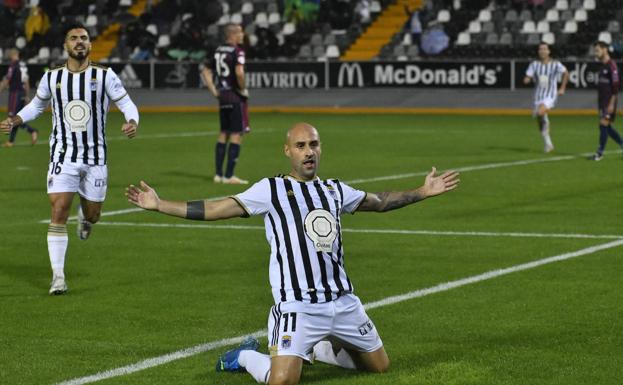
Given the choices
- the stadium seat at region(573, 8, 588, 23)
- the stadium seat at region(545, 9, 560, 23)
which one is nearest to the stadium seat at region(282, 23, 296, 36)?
the stadium seat at region(545, 9, 560, 23)

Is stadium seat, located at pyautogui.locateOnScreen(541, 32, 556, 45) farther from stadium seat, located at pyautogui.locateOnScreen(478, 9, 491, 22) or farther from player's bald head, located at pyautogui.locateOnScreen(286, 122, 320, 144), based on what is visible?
player's bald head, located at pyautogui.locateOnScreen(286, 122, 320, 144)

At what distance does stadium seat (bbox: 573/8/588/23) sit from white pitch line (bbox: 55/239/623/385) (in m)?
31.1

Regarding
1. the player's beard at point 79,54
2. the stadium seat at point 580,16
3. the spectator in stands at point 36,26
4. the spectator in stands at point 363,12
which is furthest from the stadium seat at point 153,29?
the player's beard at point 79,54

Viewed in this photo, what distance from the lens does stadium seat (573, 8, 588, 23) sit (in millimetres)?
45062

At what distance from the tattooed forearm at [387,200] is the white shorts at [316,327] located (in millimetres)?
623

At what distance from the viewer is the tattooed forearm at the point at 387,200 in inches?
346

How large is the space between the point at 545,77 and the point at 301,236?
22422 mm

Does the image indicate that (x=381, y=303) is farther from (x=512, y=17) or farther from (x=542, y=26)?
(x=512, y=17)

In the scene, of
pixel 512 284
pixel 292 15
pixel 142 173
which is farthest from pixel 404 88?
pixel 512 284

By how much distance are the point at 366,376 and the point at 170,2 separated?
43.4 m

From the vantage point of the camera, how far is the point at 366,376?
8586 millimetres

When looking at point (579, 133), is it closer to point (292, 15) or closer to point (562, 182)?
point (562, 182)

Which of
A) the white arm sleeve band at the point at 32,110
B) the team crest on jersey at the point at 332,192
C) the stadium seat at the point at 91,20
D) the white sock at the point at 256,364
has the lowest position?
the white sock at the point at 256,364

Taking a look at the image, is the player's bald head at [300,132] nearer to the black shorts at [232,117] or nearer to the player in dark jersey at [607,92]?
the black shorts at [232,117]
